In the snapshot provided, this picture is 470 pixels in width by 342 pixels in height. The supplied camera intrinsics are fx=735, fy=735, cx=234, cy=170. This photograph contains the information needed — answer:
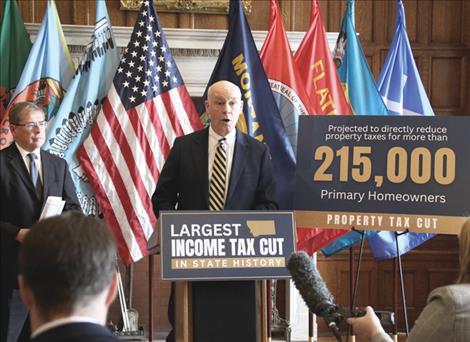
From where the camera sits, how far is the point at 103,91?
469 cm

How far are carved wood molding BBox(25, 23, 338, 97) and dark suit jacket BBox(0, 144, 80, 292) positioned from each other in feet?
6.98

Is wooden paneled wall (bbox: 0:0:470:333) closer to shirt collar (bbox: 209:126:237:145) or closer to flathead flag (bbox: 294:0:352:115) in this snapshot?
flathead flag (bbox: 294:0:352:115)

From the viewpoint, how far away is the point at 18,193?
126 inches

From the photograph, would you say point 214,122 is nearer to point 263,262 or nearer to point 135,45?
point 263,262

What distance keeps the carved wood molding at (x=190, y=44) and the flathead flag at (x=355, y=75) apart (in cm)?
56

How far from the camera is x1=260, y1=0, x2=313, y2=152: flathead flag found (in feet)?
14.9

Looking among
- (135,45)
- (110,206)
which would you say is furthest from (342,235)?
(135,45)

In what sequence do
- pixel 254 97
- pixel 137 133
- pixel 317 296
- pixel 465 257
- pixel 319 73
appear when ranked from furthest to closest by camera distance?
pixel 319 73 → pixel 137 133 → pixel 254 97 → pixel 317 296 → pixel 465 257

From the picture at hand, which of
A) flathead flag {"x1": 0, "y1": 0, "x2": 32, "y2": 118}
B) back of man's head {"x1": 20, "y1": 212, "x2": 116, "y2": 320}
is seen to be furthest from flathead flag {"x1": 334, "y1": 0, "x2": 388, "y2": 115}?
back of man's head {"x1": 20, "y1": 212, "x2": 116, "y2": 320}

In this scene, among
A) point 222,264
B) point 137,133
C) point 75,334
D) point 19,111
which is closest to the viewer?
point 75,334

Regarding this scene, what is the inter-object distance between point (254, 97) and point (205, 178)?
3.92ft

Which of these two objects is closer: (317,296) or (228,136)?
(317,296)

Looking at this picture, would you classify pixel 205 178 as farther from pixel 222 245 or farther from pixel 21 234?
pixel 21 234

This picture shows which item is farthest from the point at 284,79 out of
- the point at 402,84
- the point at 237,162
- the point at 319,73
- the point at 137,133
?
the point at 237,162
